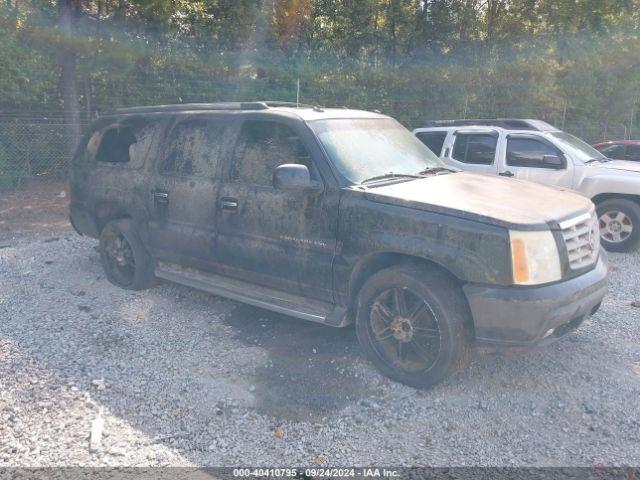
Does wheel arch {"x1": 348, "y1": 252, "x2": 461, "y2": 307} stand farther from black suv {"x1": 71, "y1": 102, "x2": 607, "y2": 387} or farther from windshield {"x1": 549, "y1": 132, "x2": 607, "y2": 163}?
windshield {"x1": 549, "y1": 132, "x2": 607, "y2": 163}

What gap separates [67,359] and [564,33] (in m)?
16.1

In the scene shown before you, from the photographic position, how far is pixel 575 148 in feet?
28.2

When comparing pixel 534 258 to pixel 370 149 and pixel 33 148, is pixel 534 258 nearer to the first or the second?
pixel 370 149

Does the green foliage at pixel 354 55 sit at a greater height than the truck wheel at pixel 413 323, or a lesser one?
greater

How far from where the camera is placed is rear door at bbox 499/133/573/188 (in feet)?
27.4

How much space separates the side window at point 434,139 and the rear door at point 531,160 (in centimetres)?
97

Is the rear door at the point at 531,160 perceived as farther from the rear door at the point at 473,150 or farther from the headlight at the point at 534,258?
the headlight at the point at 534,258

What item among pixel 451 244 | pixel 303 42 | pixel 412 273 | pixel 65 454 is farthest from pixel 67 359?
pixel 303 42

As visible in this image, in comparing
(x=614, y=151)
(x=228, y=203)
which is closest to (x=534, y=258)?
(x=228, y=203)

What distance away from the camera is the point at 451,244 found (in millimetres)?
3881

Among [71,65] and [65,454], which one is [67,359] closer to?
[65,454]

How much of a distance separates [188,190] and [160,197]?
392mm

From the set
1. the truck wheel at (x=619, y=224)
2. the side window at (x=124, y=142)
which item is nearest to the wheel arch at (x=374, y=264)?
the side window at (x=124, y=142)

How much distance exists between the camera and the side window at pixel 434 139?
9.09m
